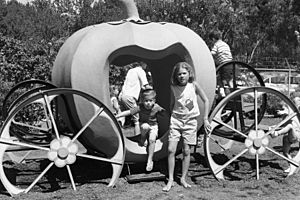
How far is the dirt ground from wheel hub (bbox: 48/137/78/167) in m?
0.38

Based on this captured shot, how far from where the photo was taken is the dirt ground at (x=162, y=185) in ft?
16.5

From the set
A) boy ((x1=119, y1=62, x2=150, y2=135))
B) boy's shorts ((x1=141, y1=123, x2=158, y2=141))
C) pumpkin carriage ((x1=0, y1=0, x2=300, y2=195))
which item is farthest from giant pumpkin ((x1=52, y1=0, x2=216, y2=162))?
boy ((x1=119, y1=62, x2=150, y2=135))

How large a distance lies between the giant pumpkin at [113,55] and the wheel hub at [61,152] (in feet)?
1.53

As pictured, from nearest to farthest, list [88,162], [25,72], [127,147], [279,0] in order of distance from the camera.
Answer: [127,147] → [88,162] → [25,72] → [279,0]

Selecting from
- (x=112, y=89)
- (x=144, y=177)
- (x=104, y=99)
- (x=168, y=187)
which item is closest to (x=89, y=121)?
(x=104, y=99)

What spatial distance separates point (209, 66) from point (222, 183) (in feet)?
5.26

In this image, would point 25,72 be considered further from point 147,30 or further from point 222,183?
point 222,183

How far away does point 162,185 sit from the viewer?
18.1ft

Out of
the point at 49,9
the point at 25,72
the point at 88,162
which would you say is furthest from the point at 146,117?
the point at 49,9

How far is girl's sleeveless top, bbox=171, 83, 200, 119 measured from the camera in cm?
542

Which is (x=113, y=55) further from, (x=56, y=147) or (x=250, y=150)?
(x=250, y=150)

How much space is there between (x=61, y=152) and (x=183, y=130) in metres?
1.52

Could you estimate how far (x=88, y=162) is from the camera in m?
6.81

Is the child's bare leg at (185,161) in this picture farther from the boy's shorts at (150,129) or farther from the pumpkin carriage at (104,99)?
the boy's shorts at (150,129)
